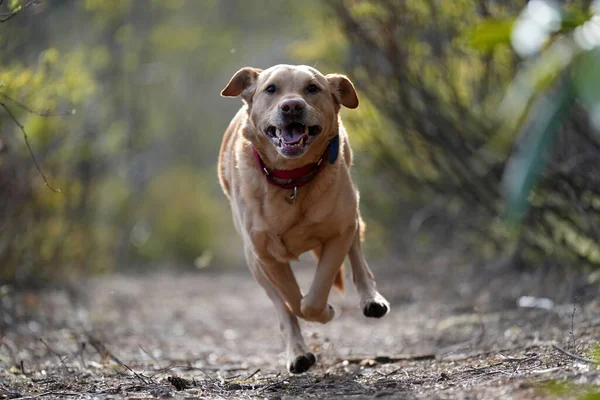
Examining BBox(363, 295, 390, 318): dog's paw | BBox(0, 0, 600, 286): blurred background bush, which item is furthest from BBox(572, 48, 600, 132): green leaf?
BBox(363, 295, 390, 318): dog's paw

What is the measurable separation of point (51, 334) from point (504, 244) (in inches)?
209

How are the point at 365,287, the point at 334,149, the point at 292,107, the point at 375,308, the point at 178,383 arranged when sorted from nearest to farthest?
1. the point at 178,383
2. the point at 292,107
3. the point at 334,149
4. the point at 375,308
5. the point at 365,287

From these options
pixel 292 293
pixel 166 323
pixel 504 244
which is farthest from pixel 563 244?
pixel 166 323

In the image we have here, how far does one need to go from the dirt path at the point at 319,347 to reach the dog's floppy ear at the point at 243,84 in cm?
165

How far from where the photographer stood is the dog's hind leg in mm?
5129

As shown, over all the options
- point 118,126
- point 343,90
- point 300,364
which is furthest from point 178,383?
point 118,126

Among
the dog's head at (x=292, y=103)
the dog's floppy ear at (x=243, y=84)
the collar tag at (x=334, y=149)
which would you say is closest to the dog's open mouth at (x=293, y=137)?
the dog's head at (x=292, y=103)

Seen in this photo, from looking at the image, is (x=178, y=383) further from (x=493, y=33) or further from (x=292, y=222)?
(x=493, y=33)

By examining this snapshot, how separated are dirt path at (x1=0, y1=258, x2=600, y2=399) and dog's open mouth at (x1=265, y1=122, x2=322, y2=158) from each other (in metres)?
1.25

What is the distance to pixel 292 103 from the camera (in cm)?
465

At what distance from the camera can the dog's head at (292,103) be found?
15.3ft

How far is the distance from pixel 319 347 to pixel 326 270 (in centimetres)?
109

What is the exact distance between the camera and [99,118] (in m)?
13.9

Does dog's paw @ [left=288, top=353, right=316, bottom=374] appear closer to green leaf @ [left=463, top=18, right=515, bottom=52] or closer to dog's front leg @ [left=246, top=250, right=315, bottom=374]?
dog's front leg @ [left=246, top=250, right=315, bottom=374]
